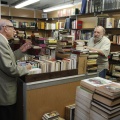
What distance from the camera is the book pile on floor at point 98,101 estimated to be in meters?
1.48

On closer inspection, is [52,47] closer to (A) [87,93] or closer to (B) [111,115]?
(A) [87,93]

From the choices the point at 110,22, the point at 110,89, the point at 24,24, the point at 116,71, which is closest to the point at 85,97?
the point at 110,89

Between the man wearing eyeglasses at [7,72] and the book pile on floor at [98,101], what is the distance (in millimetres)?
723

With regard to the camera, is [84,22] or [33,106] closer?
[33,106]

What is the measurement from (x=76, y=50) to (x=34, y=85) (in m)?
0.80

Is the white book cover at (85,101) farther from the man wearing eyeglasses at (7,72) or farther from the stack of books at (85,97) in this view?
the man wearing eyeglasses at (7,72)

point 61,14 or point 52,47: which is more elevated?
point 61,14

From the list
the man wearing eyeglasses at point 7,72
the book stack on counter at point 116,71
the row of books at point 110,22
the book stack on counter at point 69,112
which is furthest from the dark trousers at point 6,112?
the row of books at point 110,22

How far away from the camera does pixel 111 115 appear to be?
4.90 feet

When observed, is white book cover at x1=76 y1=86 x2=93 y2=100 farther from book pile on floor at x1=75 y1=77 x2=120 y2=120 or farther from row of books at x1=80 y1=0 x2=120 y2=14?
row of books at x1=80 y1=0 x2=120 y2=14

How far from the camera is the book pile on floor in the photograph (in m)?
1.48

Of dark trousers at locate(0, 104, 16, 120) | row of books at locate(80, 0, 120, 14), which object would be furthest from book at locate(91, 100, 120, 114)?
row of books at locate(80, 0, 120, 14)

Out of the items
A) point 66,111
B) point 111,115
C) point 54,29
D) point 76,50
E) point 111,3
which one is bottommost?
point 66,111

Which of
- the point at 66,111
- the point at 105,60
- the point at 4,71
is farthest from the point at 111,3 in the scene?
the point at 4,71
